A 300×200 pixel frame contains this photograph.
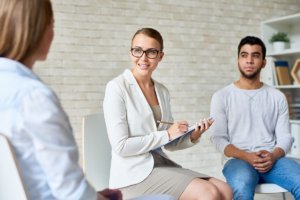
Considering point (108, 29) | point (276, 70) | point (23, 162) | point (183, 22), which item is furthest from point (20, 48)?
point (276, 70)

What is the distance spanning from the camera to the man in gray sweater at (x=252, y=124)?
6.98 feet

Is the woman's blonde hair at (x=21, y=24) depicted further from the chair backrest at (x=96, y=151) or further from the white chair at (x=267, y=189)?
the white chair at (x=267, y=189)

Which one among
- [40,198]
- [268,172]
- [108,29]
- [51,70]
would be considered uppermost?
[108,29]

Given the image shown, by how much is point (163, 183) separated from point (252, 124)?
2.76 feet

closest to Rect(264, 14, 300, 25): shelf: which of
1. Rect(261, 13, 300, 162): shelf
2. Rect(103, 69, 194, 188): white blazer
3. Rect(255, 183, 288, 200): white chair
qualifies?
Rect(261, 13, 300, 162): shelf

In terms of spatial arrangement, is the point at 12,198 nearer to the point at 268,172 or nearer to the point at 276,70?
the point at 268,172

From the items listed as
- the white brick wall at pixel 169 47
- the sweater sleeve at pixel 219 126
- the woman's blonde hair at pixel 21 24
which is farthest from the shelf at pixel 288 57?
the woman's blonde hair at pixel 21 24

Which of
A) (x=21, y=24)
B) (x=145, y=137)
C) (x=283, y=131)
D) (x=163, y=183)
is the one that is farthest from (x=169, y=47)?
(x=21, y=24)

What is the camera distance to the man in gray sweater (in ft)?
6.98

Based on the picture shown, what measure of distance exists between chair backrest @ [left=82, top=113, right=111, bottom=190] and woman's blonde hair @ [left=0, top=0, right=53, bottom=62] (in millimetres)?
1097

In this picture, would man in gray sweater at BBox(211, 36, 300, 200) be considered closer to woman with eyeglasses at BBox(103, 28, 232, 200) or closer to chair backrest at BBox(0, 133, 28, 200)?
woman with eyeglasses at BBox(103, 28, 232, 200)

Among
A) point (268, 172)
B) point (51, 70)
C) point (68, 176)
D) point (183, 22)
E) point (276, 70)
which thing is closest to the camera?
point (68, 176)

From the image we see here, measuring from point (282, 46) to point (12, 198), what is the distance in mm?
3352

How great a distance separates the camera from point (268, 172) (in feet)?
7.03
